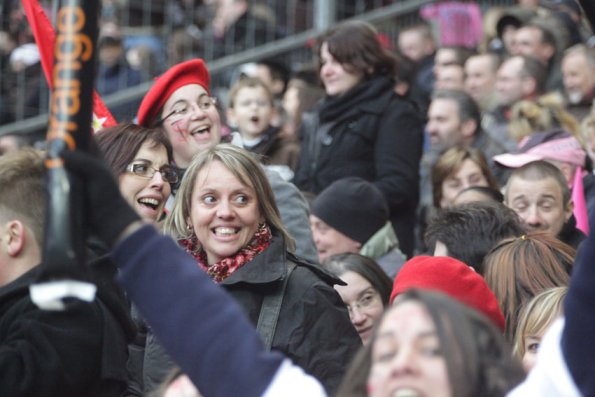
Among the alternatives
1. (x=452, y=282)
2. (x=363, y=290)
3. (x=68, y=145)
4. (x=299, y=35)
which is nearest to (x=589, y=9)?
(x=68, y=145)

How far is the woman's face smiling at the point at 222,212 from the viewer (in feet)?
15.9

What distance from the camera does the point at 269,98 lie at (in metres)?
8.52

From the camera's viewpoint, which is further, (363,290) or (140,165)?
(363,290)

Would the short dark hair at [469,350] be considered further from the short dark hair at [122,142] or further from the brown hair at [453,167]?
the brown hair at [453,167]

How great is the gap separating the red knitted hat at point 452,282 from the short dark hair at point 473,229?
3.27 ft

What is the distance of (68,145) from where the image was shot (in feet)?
9.72

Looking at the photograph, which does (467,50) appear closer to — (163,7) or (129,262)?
(163,7)

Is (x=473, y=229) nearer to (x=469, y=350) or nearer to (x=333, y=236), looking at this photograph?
(x=333, y=236)

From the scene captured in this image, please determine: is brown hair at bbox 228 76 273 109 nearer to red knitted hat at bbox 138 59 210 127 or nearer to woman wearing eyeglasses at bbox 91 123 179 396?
red knitted hat at bbox 138 59 210 127

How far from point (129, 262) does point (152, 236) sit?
0.08m

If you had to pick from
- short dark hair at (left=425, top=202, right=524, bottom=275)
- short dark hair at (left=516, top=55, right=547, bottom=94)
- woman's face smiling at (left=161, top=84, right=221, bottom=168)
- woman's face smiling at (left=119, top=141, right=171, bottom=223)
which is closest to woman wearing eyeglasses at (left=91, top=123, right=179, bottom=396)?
woman's face smiling at (left=119, top=141, right=171, bottom=223)

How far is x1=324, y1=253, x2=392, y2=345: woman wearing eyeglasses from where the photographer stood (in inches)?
235

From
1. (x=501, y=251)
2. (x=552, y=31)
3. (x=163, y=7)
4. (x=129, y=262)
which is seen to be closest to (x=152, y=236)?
(x=129, y=262)

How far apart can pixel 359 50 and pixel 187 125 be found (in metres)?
1.92
